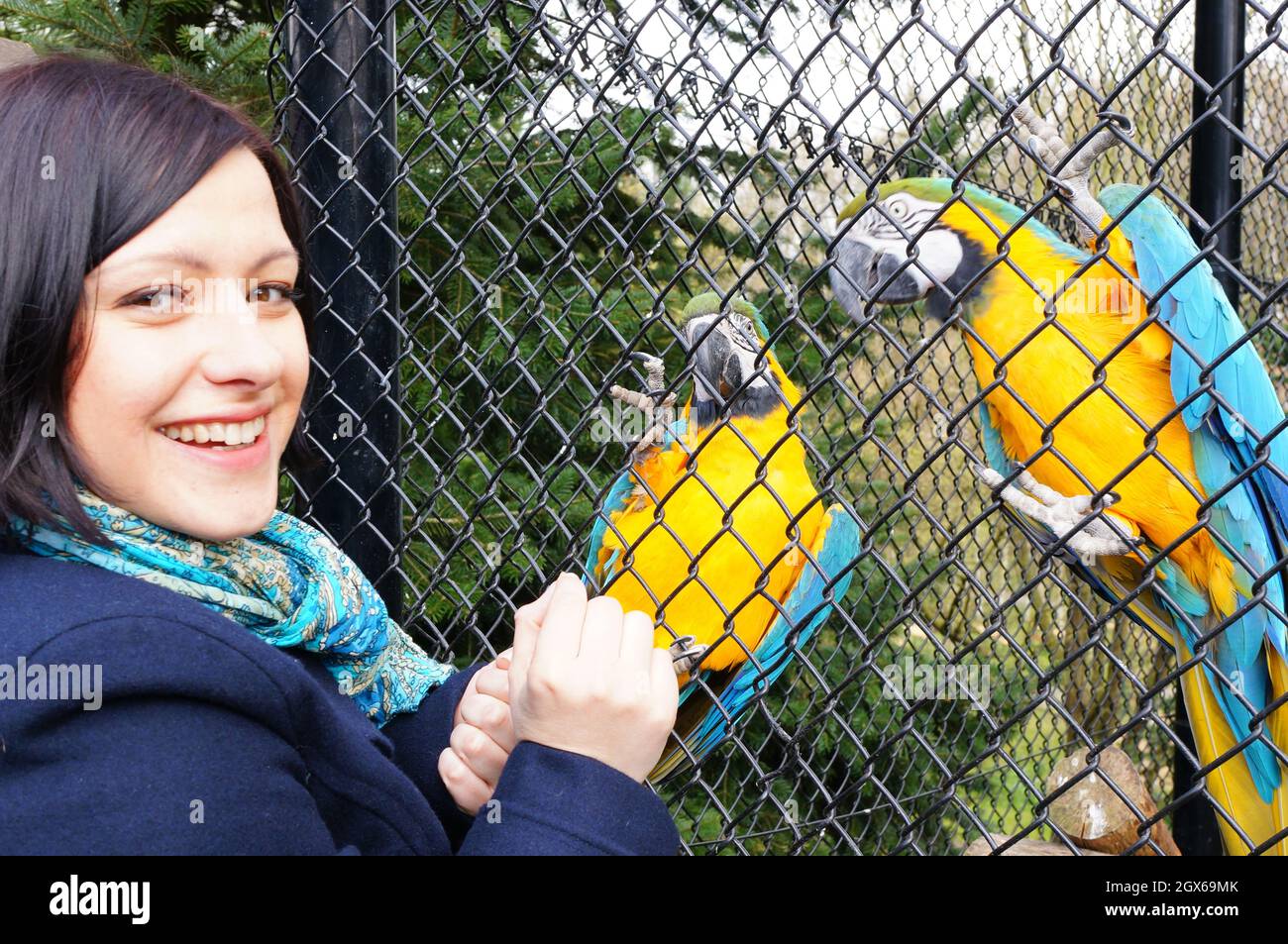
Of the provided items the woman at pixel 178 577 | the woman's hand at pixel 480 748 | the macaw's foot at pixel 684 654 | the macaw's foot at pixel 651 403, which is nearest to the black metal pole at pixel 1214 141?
the macaw's foot at pixel 684 654

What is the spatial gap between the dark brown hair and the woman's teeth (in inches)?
3.4

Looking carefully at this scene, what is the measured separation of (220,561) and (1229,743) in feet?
6.08

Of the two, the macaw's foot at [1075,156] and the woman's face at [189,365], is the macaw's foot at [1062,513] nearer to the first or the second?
the macaw's foot at [1075,156]

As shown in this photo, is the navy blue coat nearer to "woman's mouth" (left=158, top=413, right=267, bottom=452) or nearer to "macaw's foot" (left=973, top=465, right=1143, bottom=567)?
"woman's mouth" (left=158, top=413, right=267, bottom=452)

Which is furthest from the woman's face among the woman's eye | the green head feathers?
the green head feathers

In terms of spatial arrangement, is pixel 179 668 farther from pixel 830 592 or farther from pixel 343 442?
pixel 343 442

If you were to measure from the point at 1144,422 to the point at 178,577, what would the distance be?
132 cm

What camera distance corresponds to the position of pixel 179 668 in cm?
70

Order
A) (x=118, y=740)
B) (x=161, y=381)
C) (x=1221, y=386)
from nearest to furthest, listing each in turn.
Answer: (x=118, y=740) < (x=161, y=381) < (x=1221, y=386)

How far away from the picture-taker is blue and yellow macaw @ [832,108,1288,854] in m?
1.56

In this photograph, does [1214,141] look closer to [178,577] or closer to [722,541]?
[722,541]

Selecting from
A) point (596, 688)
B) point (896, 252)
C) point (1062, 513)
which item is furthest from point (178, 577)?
point (896, 252)

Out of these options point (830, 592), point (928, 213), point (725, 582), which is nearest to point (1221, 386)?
point (928, 213)

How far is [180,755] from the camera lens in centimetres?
70
